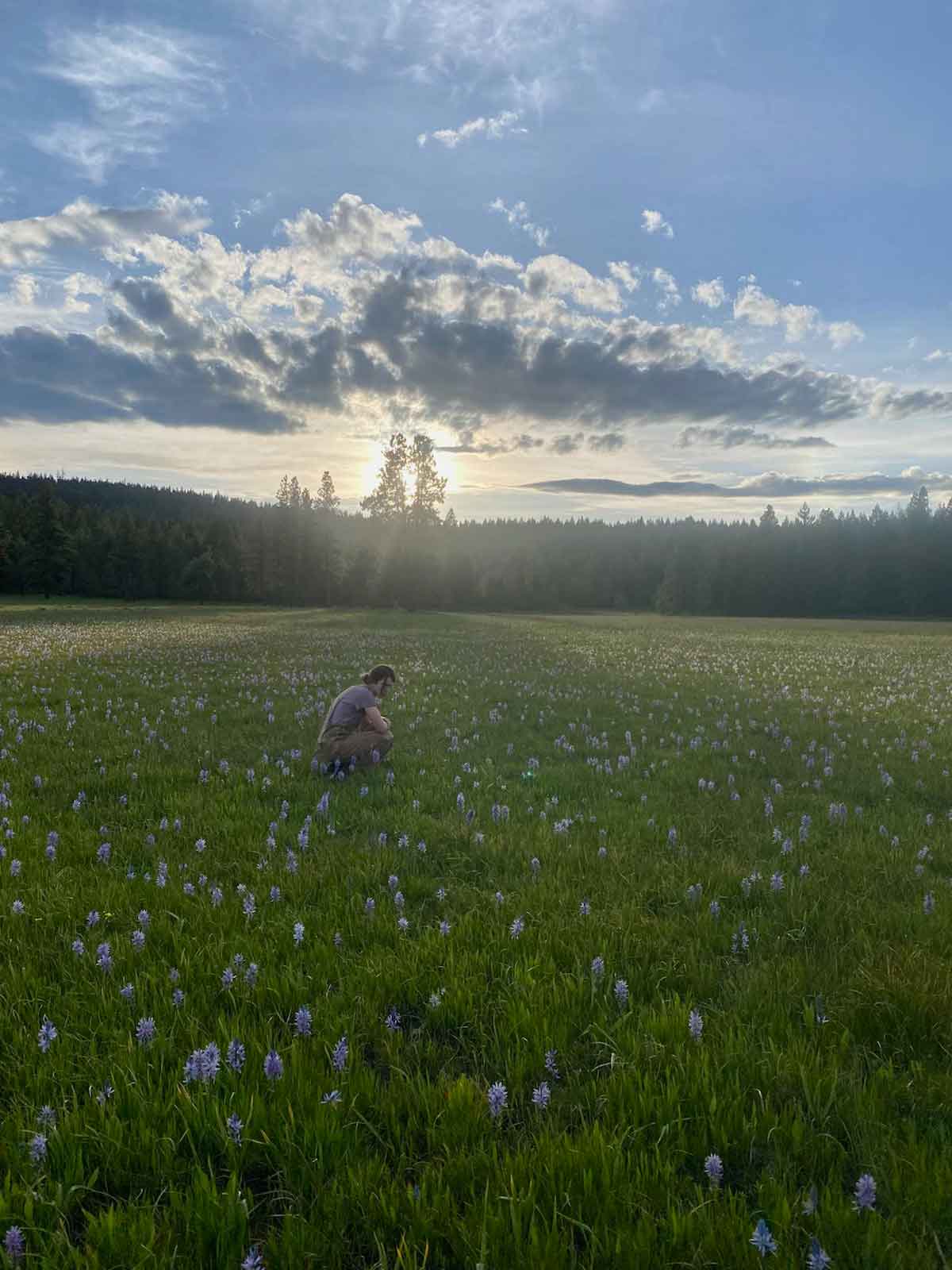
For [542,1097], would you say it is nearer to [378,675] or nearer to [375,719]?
[375,719]

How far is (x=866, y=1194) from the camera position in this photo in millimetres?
2322

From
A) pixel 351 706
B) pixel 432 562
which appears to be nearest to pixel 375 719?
pixel 351 706

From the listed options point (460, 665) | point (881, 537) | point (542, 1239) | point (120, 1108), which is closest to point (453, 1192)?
point (542, 1239)

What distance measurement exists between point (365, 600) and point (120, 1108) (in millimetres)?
87445

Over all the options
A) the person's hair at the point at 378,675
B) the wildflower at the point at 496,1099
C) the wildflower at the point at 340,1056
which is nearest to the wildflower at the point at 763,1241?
the wildflower at the point at 496,1099

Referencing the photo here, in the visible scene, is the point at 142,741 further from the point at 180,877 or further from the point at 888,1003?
the point at 888,1003

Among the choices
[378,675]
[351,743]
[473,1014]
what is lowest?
[473,1014]

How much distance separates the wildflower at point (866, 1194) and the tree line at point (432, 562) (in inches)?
2680

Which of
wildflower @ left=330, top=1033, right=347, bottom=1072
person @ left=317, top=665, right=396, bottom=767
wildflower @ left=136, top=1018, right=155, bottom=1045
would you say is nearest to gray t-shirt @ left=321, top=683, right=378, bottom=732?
person @ left=317, top=665, right=396, bottom=767

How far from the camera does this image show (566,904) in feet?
15.8

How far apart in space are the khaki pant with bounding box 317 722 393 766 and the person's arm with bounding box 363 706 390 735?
0.22 ft

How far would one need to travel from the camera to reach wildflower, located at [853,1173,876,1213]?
7.52 feet

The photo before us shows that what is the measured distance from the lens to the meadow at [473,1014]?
2.36 metres

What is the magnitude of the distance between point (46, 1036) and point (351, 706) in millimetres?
5499
